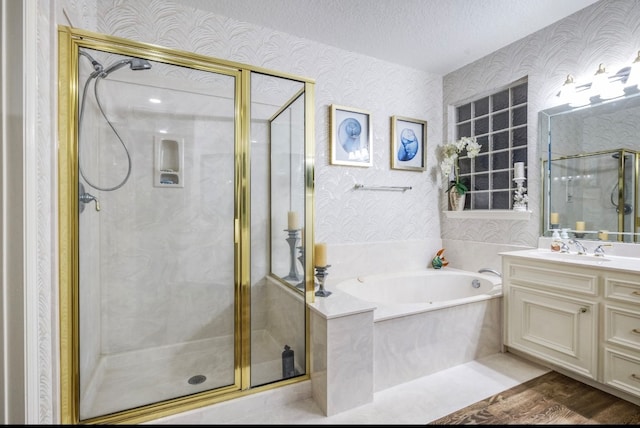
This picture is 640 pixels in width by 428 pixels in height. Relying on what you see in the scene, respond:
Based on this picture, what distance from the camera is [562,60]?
7.64 ft

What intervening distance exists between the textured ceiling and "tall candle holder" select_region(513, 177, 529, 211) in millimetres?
1197

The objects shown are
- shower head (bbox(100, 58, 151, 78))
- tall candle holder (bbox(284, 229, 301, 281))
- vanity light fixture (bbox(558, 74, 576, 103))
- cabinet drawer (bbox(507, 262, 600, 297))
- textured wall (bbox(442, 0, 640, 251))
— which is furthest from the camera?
vanity light fixture (bbox(558, 74, 576, 103))

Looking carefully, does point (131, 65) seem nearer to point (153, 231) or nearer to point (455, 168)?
point (153, 231)

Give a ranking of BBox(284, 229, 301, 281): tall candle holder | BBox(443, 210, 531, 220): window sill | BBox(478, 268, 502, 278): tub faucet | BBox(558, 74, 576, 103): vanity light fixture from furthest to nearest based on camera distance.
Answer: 1. BBox(478, 268, 502, 278): tub faucet
2. BBox(443, 210, 531, 220): window sill
3. BBox(558, 74, 576, 103): vanity light fixture
4. BBox(284, 229, 301, 281): tall candle holder

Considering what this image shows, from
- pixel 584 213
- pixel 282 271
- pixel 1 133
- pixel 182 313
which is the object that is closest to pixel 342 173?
pixel 282 271

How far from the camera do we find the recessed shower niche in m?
1.87

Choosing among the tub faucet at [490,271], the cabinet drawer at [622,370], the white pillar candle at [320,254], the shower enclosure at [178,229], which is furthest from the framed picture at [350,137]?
the cabinet drawer at [622,370]

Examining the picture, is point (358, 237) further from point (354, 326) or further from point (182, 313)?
point (182, 313)

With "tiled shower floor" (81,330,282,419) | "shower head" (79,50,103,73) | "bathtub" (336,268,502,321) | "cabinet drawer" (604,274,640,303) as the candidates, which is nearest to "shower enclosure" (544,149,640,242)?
"cabinet drawer" (604,274,640,303)

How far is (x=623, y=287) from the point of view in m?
1.70

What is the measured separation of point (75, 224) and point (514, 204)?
3.03 metres

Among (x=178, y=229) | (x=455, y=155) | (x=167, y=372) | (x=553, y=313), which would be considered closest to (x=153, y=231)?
(x=178, y=229)

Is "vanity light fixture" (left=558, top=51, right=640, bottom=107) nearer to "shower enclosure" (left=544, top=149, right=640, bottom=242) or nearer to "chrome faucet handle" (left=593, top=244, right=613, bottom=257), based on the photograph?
"shower enclosure" (left=544, top=149, right=640, bottom=242)

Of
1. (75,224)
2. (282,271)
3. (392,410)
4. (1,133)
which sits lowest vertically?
(392,410)
